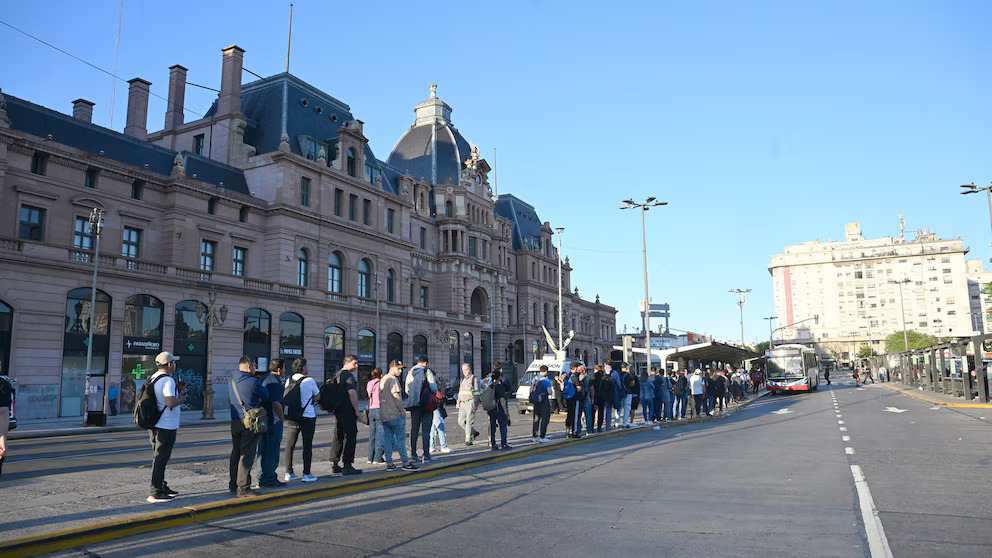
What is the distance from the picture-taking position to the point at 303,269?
4516 cm

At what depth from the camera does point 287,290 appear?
4269 centimetres

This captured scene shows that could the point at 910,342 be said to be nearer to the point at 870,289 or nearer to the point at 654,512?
the point at 870,289

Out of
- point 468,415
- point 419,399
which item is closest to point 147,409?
point 419,399

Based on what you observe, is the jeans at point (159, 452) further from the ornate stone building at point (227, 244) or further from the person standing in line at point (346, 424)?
the ornate stone building at point (227, 244)

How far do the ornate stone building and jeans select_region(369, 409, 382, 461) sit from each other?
734 inches

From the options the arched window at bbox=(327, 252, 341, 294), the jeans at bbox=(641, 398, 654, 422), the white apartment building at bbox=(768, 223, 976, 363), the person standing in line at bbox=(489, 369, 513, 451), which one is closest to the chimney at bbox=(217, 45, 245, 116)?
the arched window at bbox=(327, 252, 341, 294)

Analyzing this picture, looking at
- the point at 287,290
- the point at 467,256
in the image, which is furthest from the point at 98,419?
the point at 467,256

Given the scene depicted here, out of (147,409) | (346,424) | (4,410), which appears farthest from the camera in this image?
(346,424)

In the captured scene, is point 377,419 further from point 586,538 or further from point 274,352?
point 274,352

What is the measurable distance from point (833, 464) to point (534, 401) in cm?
693

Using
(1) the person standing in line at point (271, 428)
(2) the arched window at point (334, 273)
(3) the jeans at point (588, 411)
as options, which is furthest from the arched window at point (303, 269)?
(1) the person standing in line at point (271, 428)

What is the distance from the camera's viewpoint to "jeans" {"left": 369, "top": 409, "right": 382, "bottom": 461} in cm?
1232

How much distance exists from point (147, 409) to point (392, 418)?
417 centimetres

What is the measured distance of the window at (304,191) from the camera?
45406 mm
